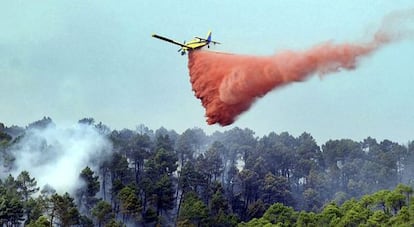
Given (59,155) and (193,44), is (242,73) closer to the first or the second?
(193,44)

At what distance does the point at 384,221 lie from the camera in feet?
236

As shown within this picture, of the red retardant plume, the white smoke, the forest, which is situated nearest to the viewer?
the red retardant plume

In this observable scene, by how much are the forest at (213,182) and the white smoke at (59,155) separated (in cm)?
31

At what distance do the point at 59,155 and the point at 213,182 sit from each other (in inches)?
993

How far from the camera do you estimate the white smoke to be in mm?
100438

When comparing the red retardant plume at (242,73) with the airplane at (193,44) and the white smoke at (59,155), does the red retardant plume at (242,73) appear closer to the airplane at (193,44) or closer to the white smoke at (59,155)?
the airplane at (193,44)

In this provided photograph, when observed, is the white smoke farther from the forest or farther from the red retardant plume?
the red retardant plume

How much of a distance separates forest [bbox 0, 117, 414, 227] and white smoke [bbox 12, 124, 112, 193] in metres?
0.31

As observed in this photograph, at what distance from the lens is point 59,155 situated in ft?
365

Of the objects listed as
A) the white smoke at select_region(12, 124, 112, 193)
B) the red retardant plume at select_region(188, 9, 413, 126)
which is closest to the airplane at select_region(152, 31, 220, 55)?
the red retardant plume at select_region(188, 9, 413, 126)

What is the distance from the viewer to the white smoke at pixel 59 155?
100438mm

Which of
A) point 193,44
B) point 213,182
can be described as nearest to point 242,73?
point 193,44

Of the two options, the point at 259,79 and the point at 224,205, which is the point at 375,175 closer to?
the point at 224,205

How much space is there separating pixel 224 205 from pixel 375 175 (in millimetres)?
35346
